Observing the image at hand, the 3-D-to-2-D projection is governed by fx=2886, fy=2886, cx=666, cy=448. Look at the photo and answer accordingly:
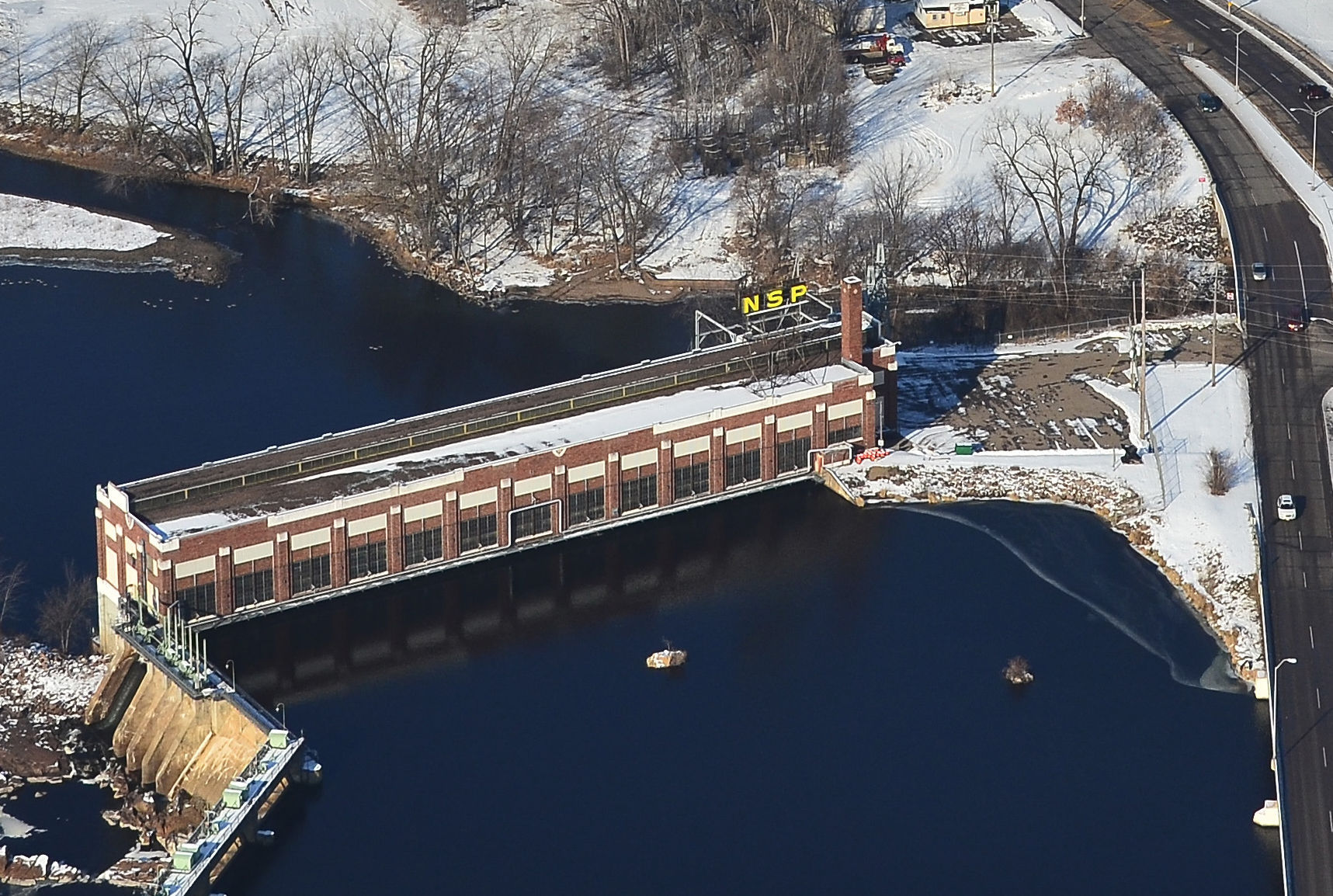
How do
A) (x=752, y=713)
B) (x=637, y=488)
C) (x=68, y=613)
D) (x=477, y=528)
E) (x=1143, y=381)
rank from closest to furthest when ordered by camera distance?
(x=752, y=713) → (x=68, y=613) → (x=477, y=528) → (x=637, y=488) → (x=1143, y=381)

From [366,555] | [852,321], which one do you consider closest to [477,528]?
[366,555]

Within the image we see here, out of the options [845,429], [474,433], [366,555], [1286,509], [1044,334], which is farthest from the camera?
[1044,334]

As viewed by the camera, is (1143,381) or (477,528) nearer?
(477,528)

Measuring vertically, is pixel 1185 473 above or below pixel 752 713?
above

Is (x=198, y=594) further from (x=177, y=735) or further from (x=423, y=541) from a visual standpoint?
(x=423, y=541)

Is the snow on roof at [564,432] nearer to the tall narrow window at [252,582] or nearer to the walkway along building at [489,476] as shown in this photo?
the walkway along building at [489,476]

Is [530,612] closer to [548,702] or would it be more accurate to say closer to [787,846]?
[548,702]
